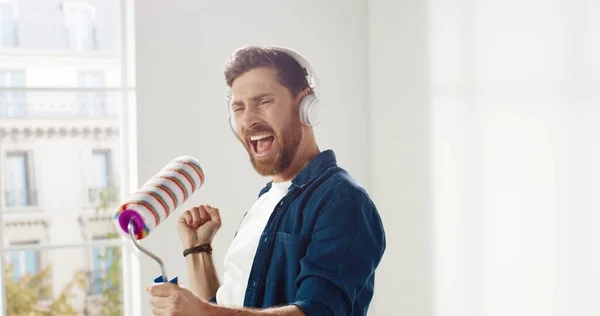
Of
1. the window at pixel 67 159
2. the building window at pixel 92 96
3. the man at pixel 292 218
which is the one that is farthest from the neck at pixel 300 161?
the building window at pixel 92 96

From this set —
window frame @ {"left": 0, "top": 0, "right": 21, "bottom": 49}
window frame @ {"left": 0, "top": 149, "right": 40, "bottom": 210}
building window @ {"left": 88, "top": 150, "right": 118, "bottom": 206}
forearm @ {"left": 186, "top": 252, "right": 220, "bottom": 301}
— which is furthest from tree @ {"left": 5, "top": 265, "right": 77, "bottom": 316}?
forearm @ {"left": 186, "top": 252, "right": 220, "bottom": 301}

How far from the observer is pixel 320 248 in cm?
153

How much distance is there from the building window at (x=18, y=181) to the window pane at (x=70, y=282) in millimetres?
233

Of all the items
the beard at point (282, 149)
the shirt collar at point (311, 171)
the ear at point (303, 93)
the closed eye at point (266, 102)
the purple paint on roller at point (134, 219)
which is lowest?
the purple paint on roller at point (134, 219)

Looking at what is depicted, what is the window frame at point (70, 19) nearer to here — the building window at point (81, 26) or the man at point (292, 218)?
the building window at point (81, 26)

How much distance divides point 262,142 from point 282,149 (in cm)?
5

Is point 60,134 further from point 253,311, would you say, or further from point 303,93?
point 253,311

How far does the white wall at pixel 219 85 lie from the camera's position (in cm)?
330

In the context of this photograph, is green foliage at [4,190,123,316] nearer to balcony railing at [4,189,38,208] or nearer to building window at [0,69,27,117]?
balcony railing at [4,189,38,208]

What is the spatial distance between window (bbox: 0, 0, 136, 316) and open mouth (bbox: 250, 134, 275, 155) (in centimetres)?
189

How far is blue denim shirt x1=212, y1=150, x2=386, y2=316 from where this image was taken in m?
1.51

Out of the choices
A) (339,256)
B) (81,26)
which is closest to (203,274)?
(339,256)

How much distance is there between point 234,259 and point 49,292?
221cm

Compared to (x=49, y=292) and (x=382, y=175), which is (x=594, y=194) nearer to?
(x=382, y=175)
